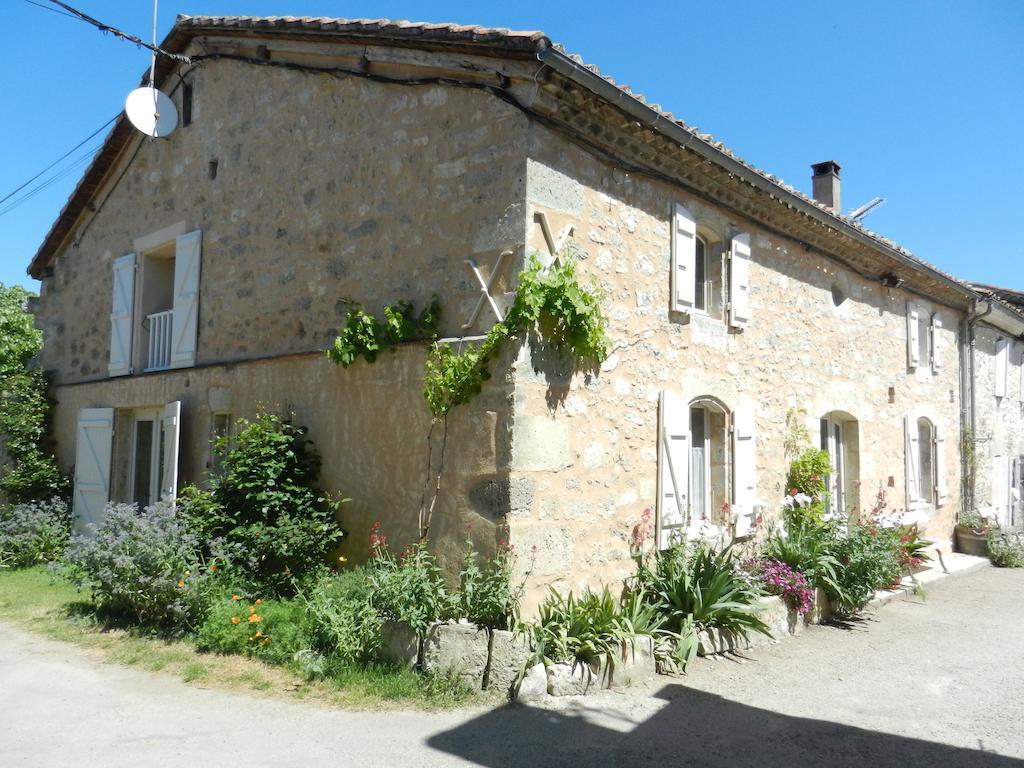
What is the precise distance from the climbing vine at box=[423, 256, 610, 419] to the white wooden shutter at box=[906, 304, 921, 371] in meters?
7.51

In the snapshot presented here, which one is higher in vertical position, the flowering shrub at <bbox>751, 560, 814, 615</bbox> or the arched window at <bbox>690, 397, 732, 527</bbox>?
the arched window at <bbox>690, 397, 732, 527</bbox>

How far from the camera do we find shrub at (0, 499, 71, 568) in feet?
30.4

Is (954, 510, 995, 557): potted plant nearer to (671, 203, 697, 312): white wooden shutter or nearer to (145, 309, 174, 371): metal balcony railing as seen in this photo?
(671, 203, 697, 312): white wooden shutter

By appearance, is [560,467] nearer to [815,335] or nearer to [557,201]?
[557,201]

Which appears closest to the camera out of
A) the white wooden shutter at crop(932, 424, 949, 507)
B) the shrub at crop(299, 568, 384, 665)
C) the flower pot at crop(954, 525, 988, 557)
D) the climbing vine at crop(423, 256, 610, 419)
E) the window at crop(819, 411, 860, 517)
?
the shrub at crop(299, 568, 384, 665)

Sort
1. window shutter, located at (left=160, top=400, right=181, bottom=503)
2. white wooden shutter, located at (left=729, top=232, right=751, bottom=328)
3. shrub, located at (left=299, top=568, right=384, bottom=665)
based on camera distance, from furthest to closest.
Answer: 1. window shutter, located at (left=160, top=400, right=181, bottom=503)
2. white wooden shutter, located at (left=729, top=232, right=751, bottom=328)
3. shrub, located at (left=299, top=568, right=384, bottom=665)

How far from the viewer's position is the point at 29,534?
942cm

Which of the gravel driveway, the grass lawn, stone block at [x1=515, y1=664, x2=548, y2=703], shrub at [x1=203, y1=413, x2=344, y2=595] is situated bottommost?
the gravel driveway

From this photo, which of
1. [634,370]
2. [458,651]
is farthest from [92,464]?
[634,370]

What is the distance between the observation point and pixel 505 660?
505cm

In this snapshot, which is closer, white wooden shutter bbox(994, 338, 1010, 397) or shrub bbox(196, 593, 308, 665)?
shrub bbox(196, 593, 308, 665)

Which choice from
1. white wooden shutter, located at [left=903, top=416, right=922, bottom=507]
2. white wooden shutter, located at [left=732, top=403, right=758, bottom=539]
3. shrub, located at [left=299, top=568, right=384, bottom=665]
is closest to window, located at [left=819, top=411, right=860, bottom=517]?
white wooden shutter, located at [left=903, top=416, right=922, bottom=507]

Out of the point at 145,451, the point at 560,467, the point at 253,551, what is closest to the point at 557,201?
the point at 560,467

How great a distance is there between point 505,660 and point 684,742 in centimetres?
124
